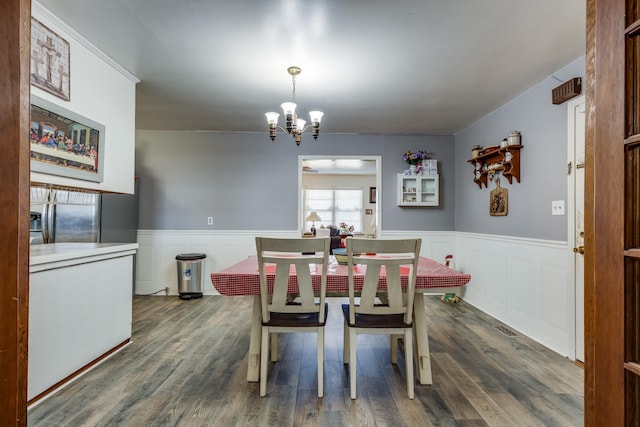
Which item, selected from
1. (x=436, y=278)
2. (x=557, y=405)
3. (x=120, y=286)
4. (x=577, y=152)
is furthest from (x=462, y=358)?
(x=120, y=286)

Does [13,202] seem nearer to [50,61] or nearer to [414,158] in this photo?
[50,61]

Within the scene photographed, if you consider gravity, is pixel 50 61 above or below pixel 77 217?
above

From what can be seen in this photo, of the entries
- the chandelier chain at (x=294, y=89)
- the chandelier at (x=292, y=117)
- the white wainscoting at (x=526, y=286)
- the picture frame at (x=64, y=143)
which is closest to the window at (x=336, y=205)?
the white wainscoting at (x=526, y=286)

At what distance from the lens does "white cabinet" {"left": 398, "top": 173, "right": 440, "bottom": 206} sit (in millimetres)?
4660

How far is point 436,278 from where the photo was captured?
1945 mm

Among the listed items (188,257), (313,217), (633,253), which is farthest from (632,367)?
(313,217)

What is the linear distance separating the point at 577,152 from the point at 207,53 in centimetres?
302

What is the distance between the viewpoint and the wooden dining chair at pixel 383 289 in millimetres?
1811

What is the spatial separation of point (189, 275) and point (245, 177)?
62.4 inches

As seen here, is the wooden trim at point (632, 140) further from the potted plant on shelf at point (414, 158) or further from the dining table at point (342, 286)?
the potted plant on shelf at point (414, 158)

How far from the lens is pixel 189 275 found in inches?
171

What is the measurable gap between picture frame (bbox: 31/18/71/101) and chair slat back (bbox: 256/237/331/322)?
1.66 meters

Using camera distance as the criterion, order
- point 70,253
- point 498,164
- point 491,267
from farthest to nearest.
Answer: point 491,267
point 498,164
point 70,253

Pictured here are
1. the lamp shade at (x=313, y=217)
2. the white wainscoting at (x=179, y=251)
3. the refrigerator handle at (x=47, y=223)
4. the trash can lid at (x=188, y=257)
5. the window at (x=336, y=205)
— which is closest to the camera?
the refrigerator handle at (x=47, y=223)
